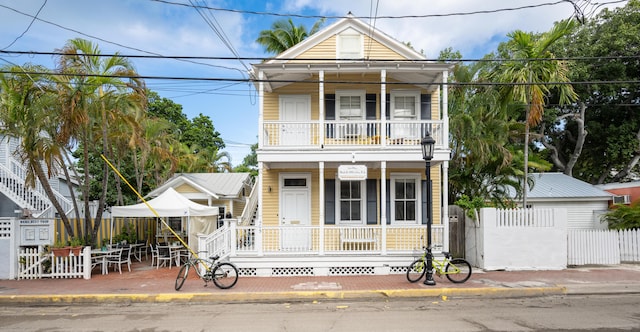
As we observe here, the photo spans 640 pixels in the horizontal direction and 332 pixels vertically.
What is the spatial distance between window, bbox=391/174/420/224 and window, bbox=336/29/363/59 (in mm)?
4480

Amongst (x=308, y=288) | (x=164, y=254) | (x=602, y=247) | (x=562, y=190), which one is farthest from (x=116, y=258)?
(x=562, y=190)

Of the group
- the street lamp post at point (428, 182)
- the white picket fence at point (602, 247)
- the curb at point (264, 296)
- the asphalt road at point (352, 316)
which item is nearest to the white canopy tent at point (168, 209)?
the curb at point (264, 296)

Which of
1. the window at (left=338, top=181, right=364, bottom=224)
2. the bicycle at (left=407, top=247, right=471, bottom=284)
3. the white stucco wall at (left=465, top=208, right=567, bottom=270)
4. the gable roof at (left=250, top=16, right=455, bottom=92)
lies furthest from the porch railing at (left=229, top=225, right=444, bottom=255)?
the gable roof at (left=250, top=16, right=455, bottom=92)

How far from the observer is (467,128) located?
15.3 metres

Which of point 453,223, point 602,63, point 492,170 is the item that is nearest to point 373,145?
point 453,223

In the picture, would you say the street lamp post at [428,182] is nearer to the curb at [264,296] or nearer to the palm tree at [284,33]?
the curb at [264,296]

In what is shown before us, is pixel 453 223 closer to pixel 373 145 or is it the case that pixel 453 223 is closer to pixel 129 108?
pixel 373 145

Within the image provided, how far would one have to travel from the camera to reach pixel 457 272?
1048 cm

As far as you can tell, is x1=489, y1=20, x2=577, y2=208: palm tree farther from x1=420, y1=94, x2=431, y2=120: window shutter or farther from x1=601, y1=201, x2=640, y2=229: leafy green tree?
x1=601, y1=201, x2=640, y2=229: leafy green tree

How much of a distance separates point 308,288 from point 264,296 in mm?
1177

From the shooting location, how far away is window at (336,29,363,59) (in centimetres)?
1416

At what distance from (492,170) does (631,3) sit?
1673 cm

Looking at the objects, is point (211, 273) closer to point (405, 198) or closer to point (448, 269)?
point (448, 269)

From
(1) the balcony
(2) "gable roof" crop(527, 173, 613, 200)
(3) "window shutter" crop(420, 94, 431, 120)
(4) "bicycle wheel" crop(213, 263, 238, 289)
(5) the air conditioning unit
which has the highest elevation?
(3) "window shutter" crop(420, 94, 431, 120)
